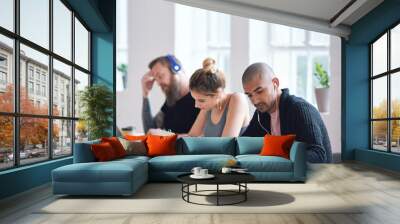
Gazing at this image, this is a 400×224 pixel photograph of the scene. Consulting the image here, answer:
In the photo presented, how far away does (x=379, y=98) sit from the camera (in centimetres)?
879

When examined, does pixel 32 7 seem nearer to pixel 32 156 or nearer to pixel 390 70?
pixel 32 156

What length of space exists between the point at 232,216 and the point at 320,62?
6263mm

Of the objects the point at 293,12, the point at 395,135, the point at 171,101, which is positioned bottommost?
the point at 395,135

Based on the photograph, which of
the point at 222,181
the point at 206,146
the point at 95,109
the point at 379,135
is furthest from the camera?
the point at 379,135

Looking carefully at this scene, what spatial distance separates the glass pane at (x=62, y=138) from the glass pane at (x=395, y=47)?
6.53 metres

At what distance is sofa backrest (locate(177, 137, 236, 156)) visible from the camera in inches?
266

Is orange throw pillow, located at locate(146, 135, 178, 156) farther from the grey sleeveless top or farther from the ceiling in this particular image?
the ceiling

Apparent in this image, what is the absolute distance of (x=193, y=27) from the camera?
8938 millimetres

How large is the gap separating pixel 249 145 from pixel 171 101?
2.63 metres

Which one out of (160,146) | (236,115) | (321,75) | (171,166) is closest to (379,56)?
(321,75)

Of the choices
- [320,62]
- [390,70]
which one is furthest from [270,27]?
[390,70]

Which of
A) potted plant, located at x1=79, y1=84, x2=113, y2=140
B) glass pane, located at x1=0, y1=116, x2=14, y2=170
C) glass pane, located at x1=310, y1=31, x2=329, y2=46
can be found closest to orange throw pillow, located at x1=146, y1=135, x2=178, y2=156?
potted plant, located at x1=79, y1=84, x2=113, y2=140

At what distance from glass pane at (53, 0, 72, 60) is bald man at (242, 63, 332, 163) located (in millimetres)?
3892

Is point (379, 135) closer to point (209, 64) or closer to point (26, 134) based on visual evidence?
point (209, 64)
